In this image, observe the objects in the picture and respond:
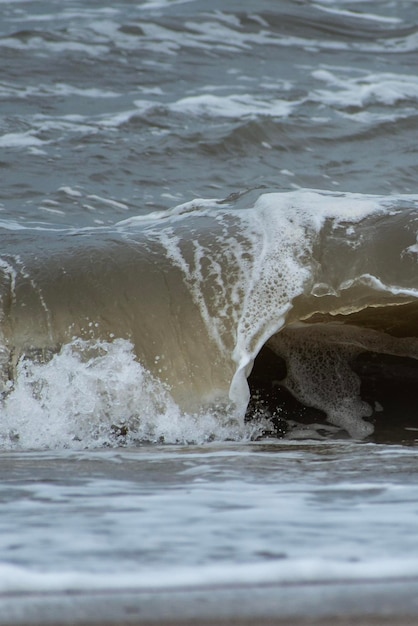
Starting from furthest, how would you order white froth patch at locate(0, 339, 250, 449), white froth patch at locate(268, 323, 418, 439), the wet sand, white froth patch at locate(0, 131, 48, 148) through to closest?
1. white froth patch at locate(0, 131, 48, 148)
2. white froth patch at locate(268, 323, 418, 439)
3. white froth patch at locate(0, 339, 250, 449)
4. the wet sand

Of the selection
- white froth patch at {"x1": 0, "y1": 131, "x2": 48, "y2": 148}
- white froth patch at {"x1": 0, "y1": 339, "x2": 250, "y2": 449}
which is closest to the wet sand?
white froth patch at {"x1": 0, "y1": 339, "x2": 250, "y2": 449}

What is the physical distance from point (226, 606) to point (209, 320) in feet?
5.56

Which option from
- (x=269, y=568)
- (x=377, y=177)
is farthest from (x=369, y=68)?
(x=269, y=568)

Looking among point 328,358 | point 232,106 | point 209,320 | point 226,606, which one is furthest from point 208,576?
point 232,106

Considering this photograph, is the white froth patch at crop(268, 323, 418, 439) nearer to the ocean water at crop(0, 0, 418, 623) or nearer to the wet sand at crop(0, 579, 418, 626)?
the ocean water at crop(0, 0, 418, 623)

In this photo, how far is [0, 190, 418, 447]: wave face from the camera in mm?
2566

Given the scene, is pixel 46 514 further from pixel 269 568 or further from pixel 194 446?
pixel 194 446

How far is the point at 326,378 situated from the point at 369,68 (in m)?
3.84

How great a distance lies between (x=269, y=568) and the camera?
1104 millimetres

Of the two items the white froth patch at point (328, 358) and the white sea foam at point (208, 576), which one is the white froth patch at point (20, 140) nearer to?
the white froth patch at point (328, 358)

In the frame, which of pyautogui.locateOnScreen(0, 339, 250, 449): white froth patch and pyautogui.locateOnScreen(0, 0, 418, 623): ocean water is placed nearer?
pyautogui.locateOnScreen(0, 0, 418, 623): ocean water

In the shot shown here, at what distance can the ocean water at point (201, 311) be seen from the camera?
4.25 ft


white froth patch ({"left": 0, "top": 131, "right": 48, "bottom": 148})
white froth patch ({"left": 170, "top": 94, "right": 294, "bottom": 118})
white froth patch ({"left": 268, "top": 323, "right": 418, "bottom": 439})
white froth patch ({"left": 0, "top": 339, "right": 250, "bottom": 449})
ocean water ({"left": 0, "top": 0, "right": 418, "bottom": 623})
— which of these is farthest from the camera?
white froth patch ({"left": 170, "top": 94, "right": 294, "bottom": 118})

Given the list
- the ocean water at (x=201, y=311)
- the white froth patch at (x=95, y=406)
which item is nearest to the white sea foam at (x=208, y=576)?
the ocean water at (x=201, y=311)
